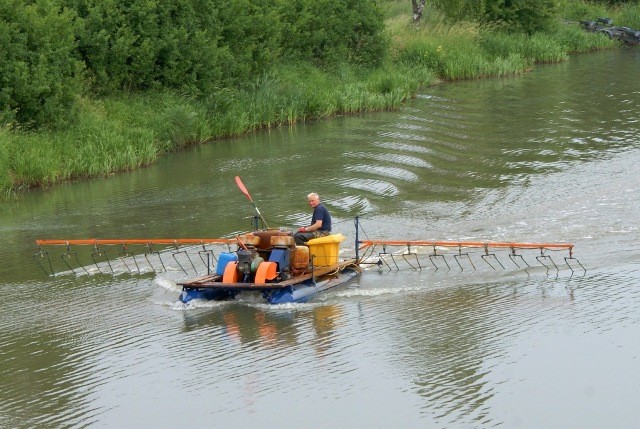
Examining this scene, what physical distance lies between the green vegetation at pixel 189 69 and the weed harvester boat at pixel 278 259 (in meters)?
7.33

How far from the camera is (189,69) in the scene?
34125mm

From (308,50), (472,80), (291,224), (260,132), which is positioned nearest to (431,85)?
(472,80)

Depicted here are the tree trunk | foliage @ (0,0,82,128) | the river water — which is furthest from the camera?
the tree trunk

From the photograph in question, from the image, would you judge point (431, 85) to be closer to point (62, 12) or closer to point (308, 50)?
point (308, 50)

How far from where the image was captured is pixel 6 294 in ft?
58.3

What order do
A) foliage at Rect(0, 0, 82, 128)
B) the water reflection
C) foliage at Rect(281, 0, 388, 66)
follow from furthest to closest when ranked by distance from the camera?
foliage at Rect(281, 0, 388, 66), foliage at Rect(0, 0, 82, 128), the water reflection

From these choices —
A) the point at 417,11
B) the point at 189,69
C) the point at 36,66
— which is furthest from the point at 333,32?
the point at 36,66

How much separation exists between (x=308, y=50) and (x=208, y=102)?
7519 millimetres

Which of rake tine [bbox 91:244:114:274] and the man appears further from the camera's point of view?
rake tine [bbox 91:244:114:274]

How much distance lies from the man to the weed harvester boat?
0.65 feet

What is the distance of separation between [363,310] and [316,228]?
2.26 metres

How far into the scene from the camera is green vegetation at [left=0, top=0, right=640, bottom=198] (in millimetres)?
28250

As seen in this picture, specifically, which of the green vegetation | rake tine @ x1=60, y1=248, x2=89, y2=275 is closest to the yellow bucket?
rake tine @ x1=60, y1=248, x2=89, y2=275

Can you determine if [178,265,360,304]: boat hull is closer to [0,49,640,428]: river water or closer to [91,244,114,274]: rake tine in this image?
[0,49,640,428]: river water
